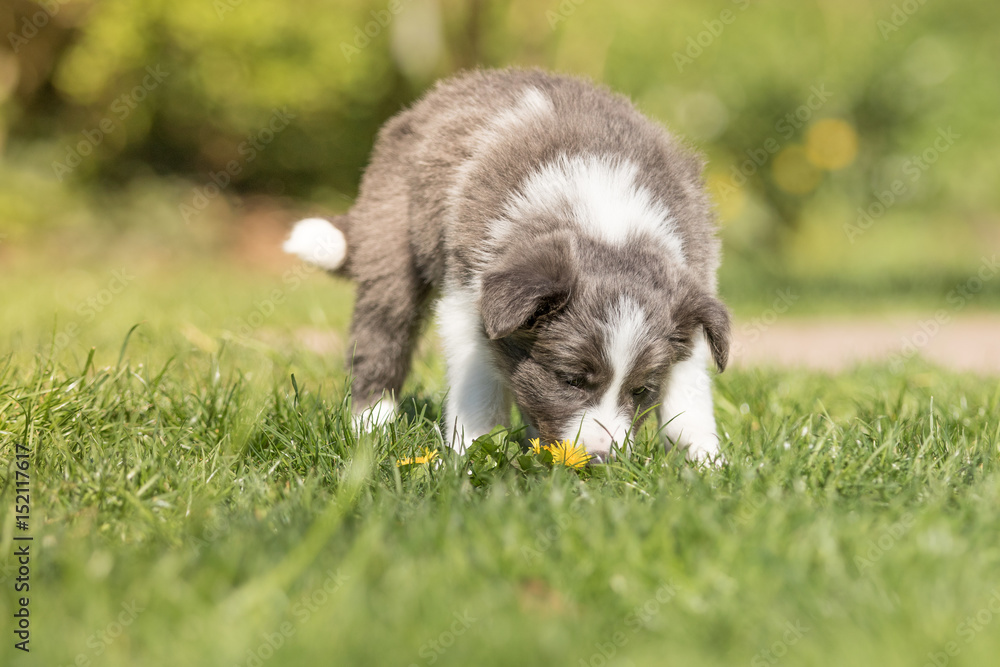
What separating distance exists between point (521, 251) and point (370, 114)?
8.78 m

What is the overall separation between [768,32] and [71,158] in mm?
8913

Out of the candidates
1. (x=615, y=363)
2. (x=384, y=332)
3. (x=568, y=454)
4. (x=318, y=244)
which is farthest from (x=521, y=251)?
(x=318, y=244)

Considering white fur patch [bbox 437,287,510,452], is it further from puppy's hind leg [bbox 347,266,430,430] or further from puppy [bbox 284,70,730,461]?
puppy's hind leg [bbox 347,266,430,430]

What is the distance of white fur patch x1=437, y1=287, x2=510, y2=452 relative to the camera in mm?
3211

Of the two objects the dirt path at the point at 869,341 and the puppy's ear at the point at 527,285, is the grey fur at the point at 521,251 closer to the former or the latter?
the puppy's ear at the point at 527,285

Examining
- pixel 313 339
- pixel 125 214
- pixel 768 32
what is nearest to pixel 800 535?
pixel 313 339

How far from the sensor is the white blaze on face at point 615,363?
2846mm

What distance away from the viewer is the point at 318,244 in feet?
12.8

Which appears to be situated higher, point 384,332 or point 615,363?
point 384,332

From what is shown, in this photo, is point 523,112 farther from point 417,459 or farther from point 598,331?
point 417,459

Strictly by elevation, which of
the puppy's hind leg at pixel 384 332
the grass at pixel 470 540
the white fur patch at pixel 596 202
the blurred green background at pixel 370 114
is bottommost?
the grass at pixel 470 540

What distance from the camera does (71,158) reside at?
1013 centimetres

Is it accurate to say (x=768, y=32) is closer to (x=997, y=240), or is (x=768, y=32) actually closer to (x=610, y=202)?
(x=997, y=240)

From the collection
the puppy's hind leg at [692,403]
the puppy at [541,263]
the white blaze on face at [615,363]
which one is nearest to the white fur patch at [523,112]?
the puppy at [541,263]
